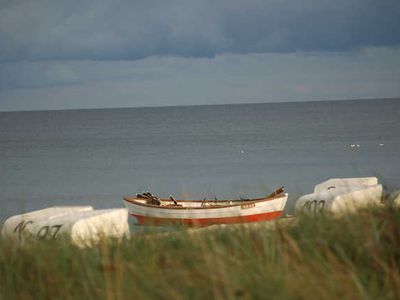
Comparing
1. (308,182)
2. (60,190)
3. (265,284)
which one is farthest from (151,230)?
(60,190)

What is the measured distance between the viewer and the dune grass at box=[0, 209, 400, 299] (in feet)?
20.4

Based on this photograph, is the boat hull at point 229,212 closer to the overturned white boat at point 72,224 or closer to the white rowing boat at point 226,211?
the white rowing boat at point 226,211

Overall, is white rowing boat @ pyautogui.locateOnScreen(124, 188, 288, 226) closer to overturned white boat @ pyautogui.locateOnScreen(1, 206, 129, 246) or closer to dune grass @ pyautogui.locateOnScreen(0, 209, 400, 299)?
overturned white boat @ pyautogui.locateOnScreen(1, 206, 129, 246)

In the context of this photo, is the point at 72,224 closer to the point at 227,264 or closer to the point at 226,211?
the point at 227,264

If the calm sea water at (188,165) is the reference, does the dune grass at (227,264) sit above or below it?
below

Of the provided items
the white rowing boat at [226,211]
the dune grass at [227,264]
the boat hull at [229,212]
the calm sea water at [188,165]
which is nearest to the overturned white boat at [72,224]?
the dune grass at [227,264]

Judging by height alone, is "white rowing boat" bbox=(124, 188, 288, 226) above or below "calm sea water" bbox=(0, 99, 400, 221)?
below

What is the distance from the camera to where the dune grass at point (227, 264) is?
20.4ft

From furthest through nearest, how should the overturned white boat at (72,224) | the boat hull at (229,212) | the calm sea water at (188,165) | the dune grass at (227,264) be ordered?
the calm sea water at (188,165)
the boat hull at (229,212)
the overturned white boat at (72,224)
the dune grass at (227,264)

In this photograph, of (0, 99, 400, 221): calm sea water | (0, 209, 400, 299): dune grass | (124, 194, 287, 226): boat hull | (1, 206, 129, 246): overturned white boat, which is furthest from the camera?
(0, 99, 400, 221): calm sea water

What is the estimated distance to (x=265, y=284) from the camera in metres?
5.98

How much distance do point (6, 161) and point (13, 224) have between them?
75501mm

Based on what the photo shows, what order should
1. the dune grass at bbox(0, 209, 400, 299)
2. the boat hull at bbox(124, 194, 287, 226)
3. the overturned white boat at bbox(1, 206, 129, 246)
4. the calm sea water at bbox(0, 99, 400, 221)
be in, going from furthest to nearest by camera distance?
the calm sea water at bbox(0, 99, 400, 221) → the boat hull at bbox(124, 194, 287, 226) → the overturned white boat at bbox(1, 206, 129, 246) → the dune grass at bbox(0, 209, 400, 299)

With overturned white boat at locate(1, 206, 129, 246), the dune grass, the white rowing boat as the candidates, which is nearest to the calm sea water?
the white rowing boat
